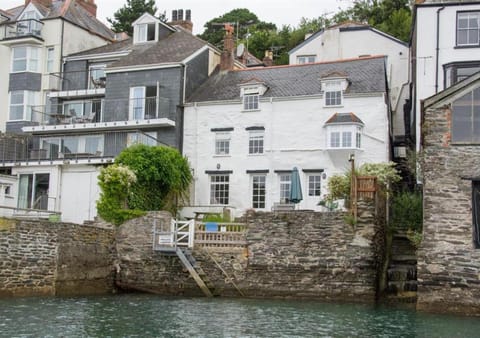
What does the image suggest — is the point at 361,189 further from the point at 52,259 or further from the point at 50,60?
the point at 50,60

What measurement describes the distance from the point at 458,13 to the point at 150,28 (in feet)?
64.0

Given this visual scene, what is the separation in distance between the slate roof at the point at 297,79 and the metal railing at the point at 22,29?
1237 cm

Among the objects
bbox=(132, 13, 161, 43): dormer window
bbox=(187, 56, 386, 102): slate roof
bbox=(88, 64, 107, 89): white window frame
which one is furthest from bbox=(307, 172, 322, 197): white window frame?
bbox=(88, 64, 107, 89): white window frame

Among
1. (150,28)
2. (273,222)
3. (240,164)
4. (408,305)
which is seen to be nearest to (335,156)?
(240,164)

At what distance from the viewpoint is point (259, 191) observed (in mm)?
38719

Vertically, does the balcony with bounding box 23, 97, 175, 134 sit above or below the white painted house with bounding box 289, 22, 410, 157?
below

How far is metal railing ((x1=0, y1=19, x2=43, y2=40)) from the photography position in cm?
4653

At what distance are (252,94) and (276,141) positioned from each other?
3114 millimetres

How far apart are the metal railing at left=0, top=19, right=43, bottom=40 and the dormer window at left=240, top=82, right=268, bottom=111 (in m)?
15.6

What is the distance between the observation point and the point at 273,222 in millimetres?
30094

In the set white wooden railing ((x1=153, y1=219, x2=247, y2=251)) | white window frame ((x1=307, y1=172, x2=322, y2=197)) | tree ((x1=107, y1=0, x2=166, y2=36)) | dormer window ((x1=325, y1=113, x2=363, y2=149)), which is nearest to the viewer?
white wooden railing ((x1=153, y1=219, x2=247, y2=251))

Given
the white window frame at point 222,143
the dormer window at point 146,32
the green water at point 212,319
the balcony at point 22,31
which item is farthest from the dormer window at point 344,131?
the balcony at point 22,31

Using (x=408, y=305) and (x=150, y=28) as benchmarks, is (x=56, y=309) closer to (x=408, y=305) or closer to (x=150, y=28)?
(x=408, y=305)

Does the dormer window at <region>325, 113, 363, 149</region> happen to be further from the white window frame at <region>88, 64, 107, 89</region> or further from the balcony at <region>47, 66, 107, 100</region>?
the white window frame at <region>88, 64, 107, 89</region>
